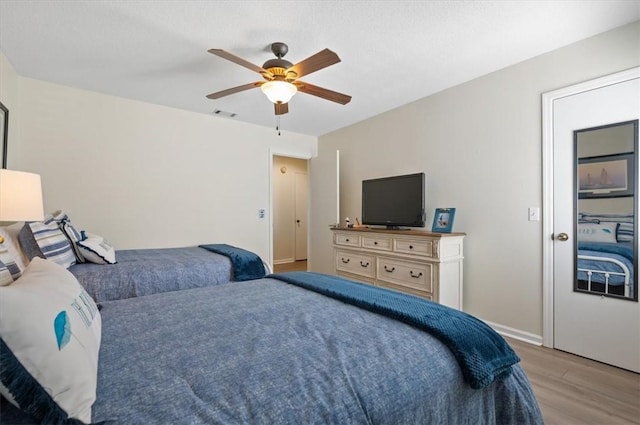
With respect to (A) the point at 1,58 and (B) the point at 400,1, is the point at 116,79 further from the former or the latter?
(B) the point at 400,1

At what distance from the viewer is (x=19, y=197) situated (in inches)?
75.2

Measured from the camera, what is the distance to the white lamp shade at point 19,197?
1.85 m

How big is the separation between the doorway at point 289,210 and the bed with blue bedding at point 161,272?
11.2ft

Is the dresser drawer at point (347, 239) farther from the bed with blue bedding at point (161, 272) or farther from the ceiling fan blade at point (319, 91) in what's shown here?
the ceiling fan blade at point (319, 91)

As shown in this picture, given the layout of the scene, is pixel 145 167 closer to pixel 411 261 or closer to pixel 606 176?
pixel 411 261

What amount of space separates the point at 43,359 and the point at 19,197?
1.89 meters

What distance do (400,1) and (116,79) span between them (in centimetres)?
277

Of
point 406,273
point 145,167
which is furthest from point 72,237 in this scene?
point 406,273

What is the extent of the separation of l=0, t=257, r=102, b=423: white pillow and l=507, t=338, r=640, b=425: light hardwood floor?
A: 2116 mm

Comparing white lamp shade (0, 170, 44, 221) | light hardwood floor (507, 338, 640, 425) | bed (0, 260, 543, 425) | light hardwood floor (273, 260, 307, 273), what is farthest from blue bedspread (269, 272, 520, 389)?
light hardwood floor (273, 260, 307, 273)

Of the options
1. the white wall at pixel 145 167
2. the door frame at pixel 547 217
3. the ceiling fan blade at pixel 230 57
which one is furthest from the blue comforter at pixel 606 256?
the white wall at pixel 145 167

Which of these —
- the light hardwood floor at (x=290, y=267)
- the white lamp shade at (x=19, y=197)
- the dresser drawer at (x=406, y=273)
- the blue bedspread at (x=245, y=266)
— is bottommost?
the light hardwood floor at (x=290, y=267)

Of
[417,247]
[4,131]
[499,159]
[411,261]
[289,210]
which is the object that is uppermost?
A: [4,131]

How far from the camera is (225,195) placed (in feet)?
13.9
